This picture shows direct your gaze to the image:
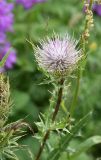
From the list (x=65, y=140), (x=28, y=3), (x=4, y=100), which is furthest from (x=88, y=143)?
(x=28, y=3)

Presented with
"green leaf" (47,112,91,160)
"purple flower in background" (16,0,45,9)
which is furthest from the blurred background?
"green leaf" (47,112,91,160)

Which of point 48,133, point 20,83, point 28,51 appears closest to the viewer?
point 48,133

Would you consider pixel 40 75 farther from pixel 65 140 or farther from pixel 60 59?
pixel 60 59

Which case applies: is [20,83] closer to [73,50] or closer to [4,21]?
[4,21]

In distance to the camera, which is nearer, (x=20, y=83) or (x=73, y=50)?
(x=73, y=50)

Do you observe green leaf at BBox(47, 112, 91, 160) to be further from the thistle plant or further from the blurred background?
the blurred background

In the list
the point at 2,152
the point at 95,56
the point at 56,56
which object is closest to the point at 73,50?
the point at 56,56

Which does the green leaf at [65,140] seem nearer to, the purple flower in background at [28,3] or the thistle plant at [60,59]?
the thistle plant at [60,59]

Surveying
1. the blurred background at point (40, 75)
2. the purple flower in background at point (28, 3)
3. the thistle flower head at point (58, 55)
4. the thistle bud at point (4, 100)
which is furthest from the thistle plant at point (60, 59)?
the purple flower in background at point (28, 3)
